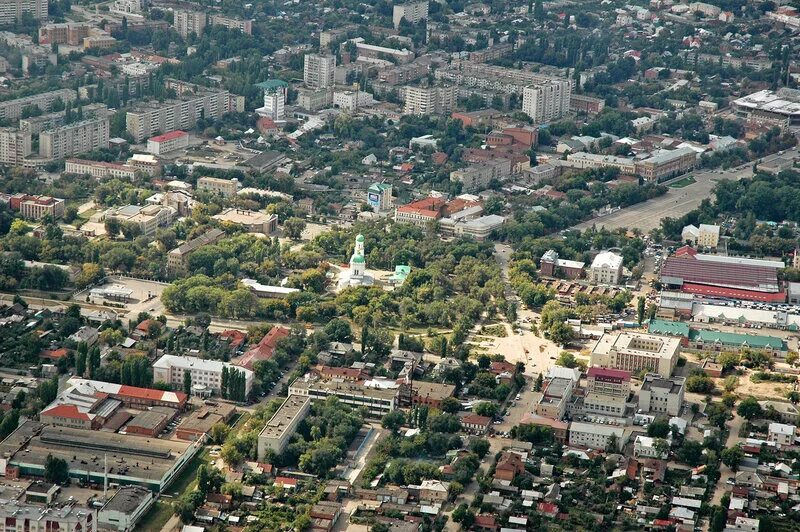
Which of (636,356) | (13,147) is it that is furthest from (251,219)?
(636,356)

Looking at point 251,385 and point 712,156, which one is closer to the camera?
point 251,385

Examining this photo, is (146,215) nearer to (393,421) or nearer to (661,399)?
(393,421)

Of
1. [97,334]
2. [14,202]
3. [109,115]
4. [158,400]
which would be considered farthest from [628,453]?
[109,115]

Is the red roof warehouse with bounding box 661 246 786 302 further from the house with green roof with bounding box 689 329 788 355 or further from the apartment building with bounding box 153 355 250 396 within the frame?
the apartment building with bounding box 153 355 250 396

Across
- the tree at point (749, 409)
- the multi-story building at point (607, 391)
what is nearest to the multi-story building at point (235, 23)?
the multi-story building at point (607, 391)

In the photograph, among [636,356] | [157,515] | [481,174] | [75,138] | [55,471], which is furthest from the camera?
[75,138]

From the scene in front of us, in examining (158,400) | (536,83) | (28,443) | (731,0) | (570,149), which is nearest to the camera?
(28,443)

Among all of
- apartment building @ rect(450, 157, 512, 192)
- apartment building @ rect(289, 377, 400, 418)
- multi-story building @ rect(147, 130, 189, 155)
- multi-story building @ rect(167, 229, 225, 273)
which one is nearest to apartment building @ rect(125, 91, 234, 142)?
multi-story building @ rect(147, 130, 189, 155)

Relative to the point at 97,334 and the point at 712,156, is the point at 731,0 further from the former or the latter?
the point at 97,334
